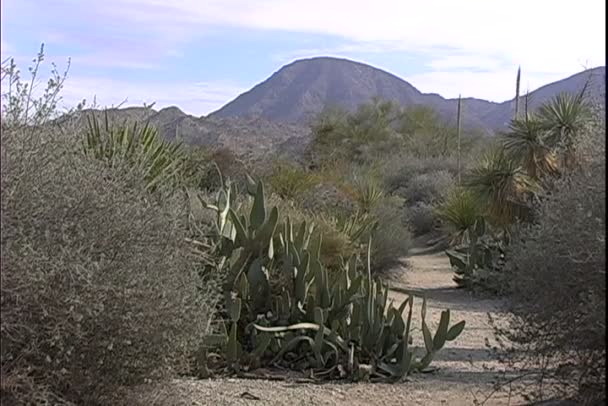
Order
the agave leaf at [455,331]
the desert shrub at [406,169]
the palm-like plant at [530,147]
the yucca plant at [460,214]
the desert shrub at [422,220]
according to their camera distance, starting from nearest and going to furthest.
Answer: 1. the agave leaf at [455,331]
2. the palm-like plant at [530,147]
3. the yucca plant at [460,214]
4. the desert shrub at [422,220]
5. the desert shrub at [406,169]

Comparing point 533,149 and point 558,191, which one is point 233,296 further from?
point 533,149

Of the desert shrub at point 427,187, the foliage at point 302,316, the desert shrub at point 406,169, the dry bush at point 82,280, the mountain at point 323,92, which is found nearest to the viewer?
the dry bush at point 82,280

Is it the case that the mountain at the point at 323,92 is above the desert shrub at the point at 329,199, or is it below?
above

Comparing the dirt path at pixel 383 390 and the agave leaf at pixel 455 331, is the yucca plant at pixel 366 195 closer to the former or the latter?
the dirt path at pixel 383 390

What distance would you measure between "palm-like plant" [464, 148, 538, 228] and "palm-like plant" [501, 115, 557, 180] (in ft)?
0.86

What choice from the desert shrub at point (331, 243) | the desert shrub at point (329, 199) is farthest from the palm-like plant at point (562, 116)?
the desert shrub at point (329, 199)

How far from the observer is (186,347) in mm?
5848

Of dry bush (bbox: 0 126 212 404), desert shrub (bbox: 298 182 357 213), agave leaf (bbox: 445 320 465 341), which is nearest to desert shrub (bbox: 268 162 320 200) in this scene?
desert shrub (bbox: 298 182 357 213)

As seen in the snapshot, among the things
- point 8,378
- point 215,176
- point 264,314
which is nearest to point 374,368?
point 264,314

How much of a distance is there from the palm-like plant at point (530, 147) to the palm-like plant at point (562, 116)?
0.12 m

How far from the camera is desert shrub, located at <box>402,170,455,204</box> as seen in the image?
101 ft

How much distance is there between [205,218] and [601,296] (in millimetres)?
5841

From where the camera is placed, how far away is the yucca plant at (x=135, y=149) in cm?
643

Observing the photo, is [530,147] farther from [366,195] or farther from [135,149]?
[135,149]
